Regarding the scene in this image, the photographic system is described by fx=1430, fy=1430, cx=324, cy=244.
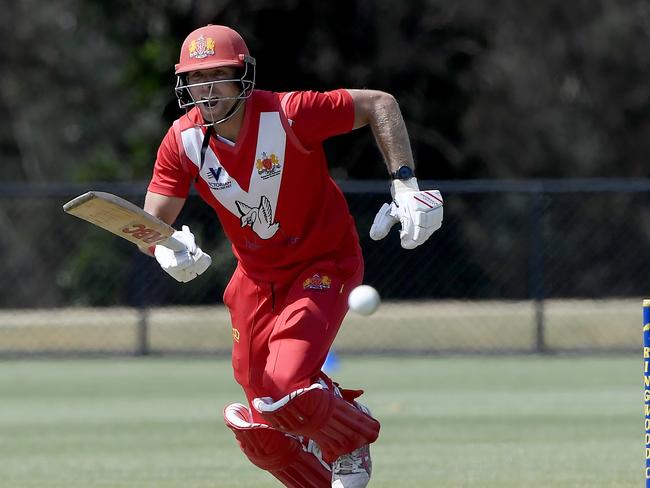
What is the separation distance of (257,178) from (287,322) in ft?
2.16

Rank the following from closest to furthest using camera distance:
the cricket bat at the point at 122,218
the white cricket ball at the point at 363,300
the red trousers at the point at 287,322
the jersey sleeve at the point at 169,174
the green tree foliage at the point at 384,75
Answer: the cricket bat at the point at 122,218, the red trousers at the point at 287,322, the jersey sleeve at the point at 169,174, the white cricket ball at the point at 363,300, the green tree foliage at the point at 384,75

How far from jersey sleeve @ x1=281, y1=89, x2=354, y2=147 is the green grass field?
2.27 meters

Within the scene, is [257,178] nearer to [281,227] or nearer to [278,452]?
[281,227]

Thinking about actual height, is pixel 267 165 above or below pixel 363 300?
above

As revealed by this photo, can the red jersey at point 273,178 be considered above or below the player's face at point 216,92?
below

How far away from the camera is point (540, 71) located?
1604 inches

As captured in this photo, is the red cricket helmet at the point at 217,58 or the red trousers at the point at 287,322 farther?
the red cricket helmet at the point at 217,58

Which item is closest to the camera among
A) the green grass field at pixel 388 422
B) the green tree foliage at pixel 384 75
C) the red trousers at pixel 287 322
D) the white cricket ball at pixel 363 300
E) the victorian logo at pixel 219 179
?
the red trousers at pixel 287 322

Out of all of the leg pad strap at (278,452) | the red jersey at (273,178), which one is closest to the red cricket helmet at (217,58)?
the red jersey at (273,178)

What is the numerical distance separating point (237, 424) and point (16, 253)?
80.4 ft

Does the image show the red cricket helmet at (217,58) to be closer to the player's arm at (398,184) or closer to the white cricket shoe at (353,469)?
the player's arm at (398,184)

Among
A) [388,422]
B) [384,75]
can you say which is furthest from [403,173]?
[384,75]

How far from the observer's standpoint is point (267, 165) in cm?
640

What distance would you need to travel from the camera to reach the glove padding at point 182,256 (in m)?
6.41
